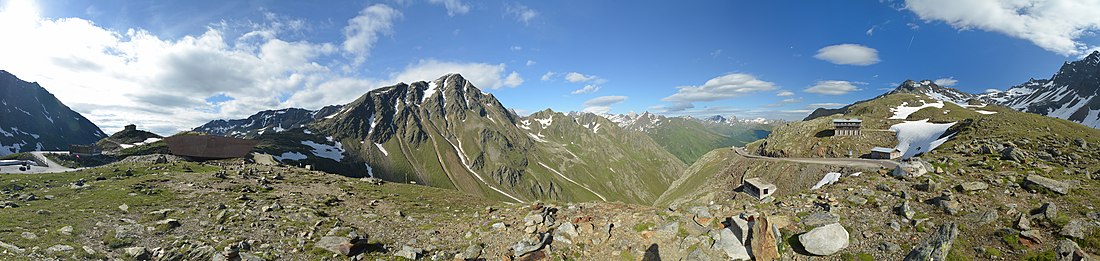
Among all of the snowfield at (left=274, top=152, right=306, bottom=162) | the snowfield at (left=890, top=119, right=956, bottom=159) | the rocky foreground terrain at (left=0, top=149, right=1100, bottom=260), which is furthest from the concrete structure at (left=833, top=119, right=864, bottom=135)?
the snowfield at (left=274, top=152, right=306, bottom=162)

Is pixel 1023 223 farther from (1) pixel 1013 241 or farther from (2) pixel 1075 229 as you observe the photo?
(1) pixel 1013 241

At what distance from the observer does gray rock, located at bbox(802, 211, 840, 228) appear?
15.2m

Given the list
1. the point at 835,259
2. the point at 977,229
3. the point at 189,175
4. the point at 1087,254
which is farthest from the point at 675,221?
the point at 189,175

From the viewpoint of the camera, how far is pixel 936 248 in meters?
11.7

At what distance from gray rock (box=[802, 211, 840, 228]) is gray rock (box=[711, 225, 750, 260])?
12.5 ft

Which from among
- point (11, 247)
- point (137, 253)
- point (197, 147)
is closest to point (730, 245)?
point (137, 253)

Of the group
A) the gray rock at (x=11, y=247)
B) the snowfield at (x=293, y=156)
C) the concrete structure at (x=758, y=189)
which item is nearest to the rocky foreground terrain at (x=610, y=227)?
the gray rock at (x=11, y=247)

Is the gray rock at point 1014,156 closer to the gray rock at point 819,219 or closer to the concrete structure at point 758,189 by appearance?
the gray rock at point 819,219

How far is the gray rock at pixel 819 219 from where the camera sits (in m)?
15.2

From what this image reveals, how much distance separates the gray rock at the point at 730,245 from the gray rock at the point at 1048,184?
15.6m

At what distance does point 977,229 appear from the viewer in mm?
13141

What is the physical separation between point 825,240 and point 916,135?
96639 mm

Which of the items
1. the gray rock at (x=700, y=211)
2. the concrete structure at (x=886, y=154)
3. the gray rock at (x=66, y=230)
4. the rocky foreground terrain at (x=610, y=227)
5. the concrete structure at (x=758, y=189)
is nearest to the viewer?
the rocky foreground terrain at (x=610, y=227)

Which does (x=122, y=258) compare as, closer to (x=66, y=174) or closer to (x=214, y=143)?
(x=66, y=174)
